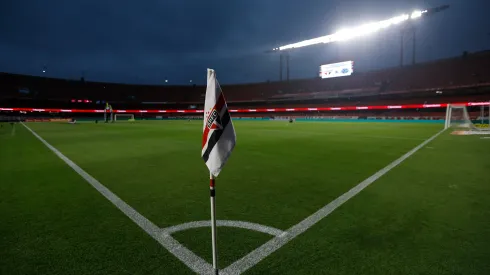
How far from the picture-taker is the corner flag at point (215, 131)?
1980mm

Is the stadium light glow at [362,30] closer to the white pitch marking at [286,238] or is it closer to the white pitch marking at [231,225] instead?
the white pitch marking at [286,238]

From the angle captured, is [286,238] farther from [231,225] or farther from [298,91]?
[298,91]

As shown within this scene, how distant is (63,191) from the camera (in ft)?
13.4

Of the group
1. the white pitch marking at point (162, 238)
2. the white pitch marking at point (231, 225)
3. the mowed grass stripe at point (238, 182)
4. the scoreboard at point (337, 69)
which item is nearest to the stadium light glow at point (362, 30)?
the scoreboard at point (337, 69)

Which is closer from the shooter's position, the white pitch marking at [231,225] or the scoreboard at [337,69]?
the white pitch marking at [231,225]

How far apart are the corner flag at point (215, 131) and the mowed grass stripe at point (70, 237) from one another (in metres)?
0.68

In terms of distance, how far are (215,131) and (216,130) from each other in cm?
1

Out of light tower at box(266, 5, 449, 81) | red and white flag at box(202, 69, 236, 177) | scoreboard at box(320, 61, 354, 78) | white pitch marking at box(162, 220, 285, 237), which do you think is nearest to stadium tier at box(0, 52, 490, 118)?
scoreboard at box(320, 61, 354, 78)

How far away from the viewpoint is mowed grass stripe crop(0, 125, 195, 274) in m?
2.00

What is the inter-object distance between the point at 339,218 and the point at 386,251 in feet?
2.42

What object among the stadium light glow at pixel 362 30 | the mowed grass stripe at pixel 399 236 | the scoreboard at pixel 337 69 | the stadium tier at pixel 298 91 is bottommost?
the mowed grass stripe at pixel 399 236

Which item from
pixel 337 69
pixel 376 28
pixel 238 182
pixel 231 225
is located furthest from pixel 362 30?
pixel 231 225

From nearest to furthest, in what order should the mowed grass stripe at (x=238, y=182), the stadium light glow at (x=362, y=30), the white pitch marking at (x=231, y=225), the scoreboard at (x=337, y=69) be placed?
the white pitch marking at (x=231, y=225) → the mowed grass stripe at (x=238, y=182) → the stadium light glow at (x=362, y=30) → the scoreboard at (x=337, y=69)

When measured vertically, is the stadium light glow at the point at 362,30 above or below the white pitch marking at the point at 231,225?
above
